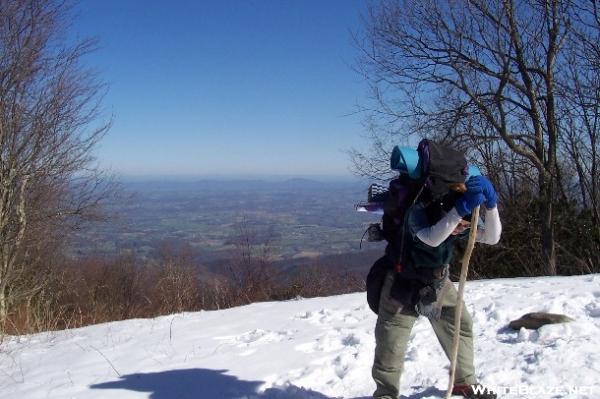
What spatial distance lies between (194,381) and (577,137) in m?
12.1

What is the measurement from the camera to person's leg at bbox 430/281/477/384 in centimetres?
312

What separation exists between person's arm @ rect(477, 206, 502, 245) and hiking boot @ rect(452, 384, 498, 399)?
0.96 m

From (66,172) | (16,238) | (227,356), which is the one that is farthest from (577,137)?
(16,238)

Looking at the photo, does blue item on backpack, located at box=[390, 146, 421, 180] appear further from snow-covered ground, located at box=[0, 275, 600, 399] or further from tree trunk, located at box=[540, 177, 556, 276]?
tree trunk, located at box=[540, 177, 556, 276]

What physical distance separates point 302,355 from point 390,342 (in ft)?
5.70

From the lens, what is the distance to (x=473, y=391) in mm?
3043

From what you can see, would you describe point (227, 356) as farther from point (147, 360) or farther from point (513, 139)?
point (513, 139)

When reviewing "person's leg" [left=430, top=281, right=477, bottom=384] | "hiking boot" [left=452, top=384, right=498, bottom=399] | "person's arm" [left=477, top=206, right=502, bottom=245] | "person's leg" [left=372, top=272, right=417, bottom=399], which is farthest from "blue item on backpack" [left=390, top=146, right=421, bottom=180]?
"hiking boot" [left=452, top=384, right=498, bottom=399]

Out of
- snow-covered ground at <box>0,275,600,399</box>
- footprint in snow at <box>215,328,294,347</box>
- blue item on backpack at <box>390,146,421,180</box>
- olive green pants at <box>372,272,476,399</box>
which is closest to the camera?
blue item on backpack at <box>390,146,421,180</box>

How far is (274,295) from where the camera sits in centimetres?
1398

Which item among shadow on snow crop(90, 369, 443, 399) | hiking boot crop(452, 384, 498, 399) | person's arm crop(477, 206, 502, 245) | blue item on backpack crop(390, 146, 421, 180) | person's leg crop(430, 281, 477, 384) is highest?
blue item on backpack crop(390, 146, 421, 180)

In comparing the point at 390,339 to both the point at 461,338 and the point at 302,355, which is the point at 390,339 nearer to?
the point at 461,338

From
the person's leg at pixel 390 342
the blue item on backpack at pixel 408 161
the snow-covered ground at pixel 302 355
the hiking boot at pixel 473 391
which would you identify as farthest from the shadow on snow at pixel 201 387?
the blue item on backpack at pixel 408 161

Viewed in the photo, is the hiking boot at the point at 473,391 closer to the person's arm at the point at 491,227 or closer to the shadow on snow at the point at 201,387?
the shadow on snow at the point at 201,387
